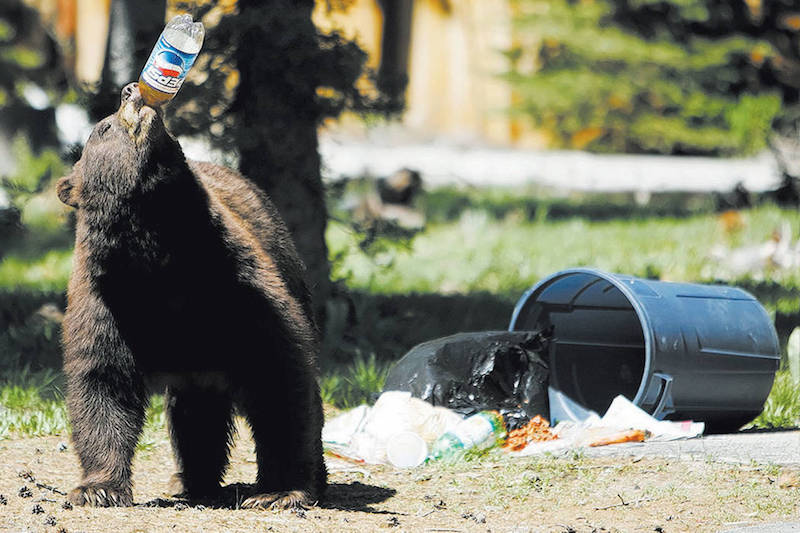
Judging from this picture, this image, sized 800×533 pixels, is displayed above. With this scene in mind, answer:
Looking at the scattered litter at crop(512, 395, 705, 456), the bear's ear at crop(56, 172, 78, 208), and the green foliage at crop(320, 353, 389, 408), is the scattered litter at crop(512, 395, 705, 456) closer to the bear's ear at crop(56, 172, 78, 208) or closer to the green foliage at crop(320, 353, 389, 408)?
the green foliage at crop(320, 353, 389, 408)

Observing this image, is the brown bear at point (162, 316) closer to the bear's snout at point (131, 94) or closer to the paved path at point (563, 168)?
the bear's snout at point (131, 94)

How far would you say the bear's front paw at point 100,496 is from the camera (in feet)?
14.2

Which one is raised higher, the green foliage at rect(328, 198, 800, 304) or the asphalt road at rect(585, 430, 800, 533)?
the green foliage at rect(328, 198, 800, 304)

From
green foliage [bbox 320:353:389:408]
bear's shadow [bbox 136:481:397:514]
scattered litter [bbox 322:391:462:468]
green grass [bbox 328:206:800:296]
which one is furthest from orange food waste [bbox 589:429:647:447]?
green grass [bbox 328:206:800:296]

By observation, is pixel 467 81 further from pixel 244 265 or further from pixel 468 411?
pixel 244 265


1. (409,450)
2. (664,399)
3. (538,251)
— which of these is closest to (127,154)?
(409,450)

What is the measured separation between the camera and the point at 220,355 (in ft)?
14.7

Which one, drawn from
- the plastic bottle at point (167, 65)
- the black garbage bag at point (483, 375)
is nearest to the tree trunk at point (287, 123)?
the black garbage bag at point (483, 375)

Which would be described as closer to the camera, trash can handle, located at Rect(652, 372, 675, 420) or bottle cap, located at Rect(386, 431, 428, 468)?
bottle cap, located at Rect(386, 431, 428, 468)

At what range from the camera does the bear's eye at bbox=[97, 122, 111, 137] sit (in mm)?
4230

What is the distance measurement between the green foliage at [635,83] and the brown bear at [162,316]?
12.8 m

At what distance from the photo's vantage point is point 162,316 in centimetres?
440

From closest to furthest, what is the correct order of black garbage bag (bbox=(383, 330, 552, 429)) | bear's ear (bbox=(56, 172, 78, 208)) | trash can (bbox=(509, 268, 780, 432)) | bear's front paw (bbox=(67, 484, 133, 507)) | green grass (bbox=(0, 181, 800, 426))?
1. bear's front paw (bbox=(67, 484, 133, 507))
2. bear's ear (bbox=(56, 172, 78, 208))
3. trash can (bbox=(509, 268, 780, 432))
4. black garbage bag (bbox=(383, 330, 552, 429))
5. green grass (bbox=(0, 181, 800, 426))

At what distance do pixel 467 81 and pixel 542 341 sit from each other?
12983 mm
